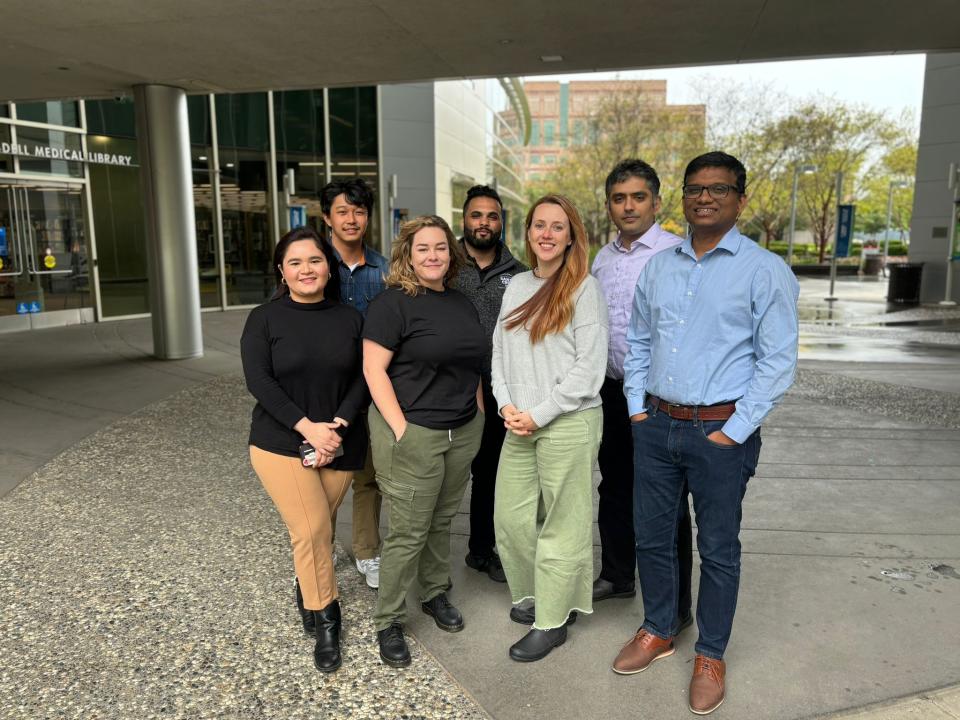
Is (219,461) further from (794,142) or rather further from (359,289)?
(794,142)

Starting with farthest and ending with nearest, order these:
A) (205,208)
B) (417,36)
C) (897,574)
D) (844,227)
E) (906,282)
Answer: (844,227), (906,282), (205,208), (417,36), (897,574)

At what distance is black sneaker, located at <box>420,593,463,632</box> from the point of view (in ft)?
10.7

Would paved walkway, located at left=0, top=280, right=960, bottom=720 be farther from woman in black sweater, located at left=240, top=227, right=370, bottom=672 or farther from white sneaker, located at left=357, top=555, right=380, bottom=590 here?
woman in black sweater, located at left=240, top=227, right=370, bottom=672

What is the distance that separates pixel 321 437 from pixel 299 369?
283 mm

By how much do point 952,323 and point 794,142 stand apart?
2086 cm

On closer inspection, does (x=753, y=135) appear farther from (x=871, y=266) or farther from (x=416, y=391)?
(x=416, y=391)

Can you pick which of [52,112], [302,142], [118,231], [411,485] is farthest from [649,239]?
[302,142]

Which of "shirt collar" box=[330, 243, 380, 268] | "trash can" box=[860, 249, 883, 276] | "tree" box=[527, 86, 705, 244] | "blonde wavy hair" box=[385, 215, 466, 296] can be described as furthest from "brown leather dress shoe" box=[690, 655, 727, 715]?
"trash can" box=[860, 249, 883, 276]

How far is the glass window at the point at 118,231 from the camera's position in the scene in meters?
15.0

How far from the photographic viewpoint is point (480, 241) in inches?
138

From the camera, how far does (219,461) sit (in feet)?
19.0

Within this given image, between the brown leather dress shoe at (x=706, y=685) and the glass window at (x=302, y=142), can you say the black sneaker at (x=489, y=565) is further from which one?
the glass window at (x=302, y=142)

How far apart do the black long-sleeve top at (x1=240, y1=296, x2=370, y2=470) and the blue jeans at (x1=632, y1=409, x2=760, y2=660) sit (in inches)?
46.9

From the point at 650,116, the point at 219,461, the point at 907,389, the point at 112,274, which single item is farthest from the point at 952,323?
the point at 650,116
